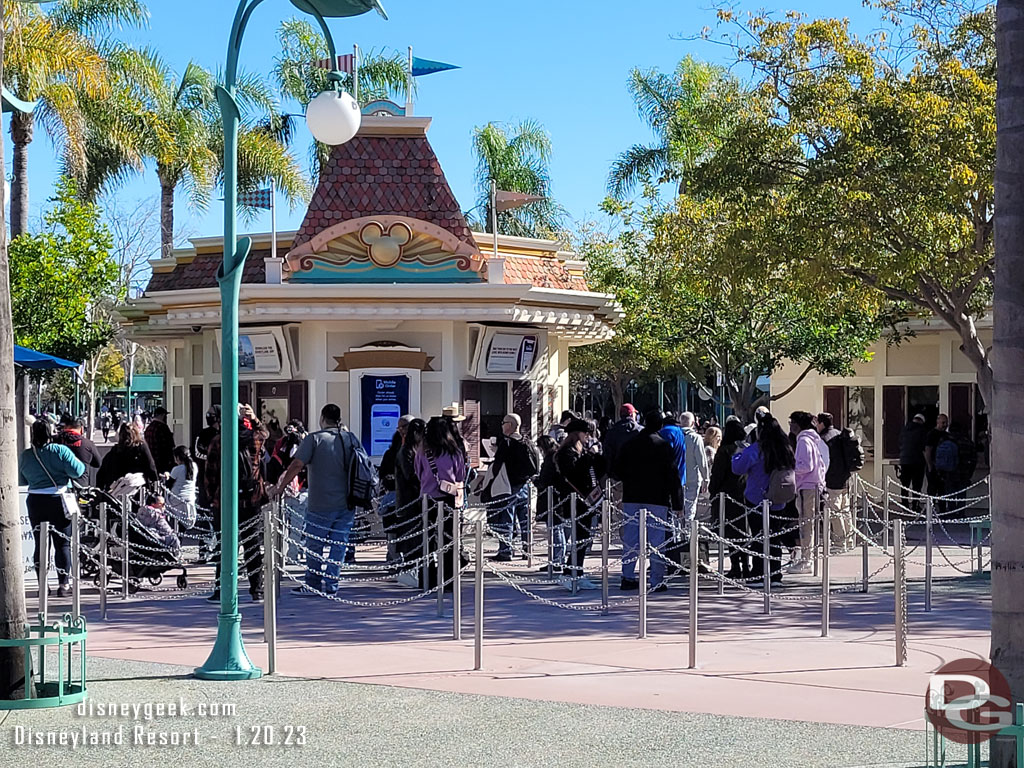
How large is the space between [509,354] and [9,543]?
584 inches

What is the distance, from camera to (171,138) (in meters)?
35.2

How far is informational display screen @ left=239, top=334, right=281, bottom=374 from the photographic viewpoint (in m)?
22.4

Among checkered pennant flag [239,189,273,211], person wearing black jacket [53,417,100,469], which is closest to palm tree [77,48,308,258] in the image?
checkered pennant flag [239,189,273,211]

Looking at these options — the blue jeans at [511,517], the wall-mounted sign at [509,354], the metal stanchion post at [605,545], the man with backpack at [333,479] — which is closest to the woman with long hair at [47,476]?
the man with backpack at [333,479]

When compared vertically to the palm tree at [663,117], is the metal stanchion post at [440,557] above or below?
below

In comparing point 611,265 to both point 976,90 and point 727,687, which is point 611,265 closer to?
point 976,90

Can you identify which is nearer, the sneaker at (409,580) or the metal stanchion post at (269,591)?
the metal stanchion post at (269,591)

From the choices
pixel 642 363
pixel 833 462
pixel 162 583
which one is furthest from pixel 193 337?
pixel 642 363

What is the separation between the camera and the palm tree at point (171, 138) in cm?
3394

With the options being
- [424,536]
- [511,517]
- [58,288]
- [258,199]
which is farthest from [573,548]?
[58,288]

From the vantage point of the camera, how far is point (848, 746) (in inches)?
286

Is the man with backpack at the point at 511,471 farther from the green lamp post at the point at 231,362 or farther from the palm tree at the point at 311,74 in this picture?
the palm tree at the point at 311,74

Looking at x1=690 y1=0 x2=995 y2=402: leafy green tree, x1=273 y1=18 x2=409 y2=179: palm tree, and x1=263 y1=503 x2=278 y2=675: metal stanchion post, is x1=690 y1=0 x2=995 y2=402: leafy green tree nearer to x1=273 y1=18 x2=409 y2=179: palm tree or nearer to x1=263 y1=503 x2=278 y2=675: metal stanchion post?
x1=263 y1=503 x2=278 y2=675: metal stanchion post

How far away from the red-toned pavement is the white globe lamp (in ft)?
11.9
